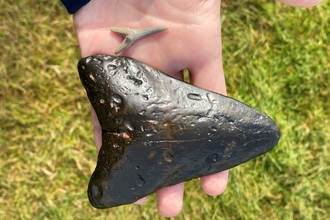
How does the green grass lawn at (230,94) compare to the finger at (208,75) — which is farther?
the green grass lawn at (230,94)

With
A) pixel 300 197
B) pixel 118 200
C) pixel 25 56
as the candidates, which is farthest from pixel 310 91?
pixel 25 56

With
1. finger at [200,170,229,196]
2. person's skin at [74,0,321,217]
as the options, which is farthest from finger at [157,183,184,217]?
finger at [200,170,229,196]

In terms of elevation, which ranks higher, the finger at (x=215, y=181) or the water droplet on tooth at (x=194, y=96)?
the water droplet on tooth at (x=194, y=96)

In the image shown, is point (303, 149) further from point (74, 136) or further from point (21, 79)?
point (21, 79)

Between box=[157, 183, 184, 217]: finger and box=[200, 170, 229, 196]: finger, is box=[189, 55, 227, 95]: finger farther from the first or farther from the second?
box=[157, 183, 184, 217]: finger

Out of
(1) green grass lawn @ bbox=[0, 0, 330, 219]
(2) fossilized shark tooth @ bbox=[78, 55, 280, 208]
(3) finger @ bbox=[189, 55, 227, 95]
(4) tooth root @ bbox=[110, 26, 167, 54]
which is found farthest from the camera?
(1) green grass lawn @ bbox=[0, 0, 330, 219]

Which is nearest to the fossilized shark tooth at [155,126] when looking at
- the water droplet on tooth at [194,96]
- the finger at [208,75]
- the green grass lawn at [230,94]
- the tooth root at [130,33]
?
the water droplet on tooth at [194,96]

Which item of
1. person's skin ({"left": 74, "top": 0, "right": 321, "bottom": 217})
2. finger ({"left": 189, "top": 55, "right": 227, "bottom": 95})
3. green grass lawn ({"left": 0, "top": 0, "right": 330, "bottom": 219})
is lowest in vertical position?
green grass lawn ({"left": 0, "top": 0, "right": 330, "bottom": 219})

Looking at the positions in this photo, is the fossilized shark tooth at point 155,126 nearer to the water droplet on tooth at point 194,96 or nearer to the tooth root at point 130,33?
the water droplet on tooth at point 194,96
